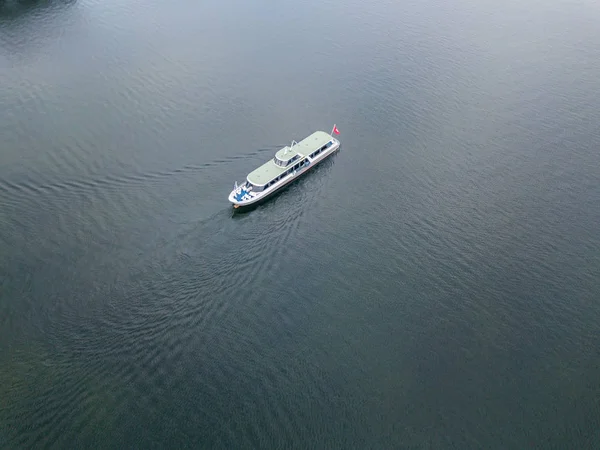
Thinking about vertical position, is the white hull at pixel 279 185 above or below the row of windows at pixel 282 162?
below

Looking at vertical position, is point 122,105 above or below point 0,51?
below

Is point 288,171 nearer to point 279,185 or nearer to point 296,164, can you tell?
point 296,164

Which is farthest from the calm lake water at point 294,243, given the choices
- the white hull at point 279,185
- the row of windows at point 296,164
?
the row of windows at point 296,164

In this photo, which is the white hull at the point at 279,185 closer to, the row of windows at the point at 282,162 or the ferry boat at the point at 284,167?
the ferry boat at the point at 284,167

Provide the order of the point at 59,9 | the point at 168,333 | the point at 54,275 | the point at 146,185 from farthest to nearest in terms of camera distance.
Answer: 1. the point at 59,9
2. the point at 146,185
3. the point at 54,275
4. the point at 168,333

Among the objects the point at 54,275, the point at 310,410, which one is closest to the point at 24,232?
the point at 54,275

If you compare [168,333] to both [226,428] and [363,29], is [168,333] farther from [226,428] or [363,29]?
[363,29]

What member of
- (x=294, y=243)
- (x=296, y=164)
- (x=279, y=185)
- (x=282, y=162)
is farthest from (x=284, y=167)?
(x=294, y=243)

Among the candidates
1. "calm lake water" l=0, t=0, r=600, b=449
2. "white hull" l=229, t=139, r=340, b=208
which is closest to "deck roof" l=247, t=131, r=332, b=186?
"white hull" l=229, t=139, r=340, b=208
